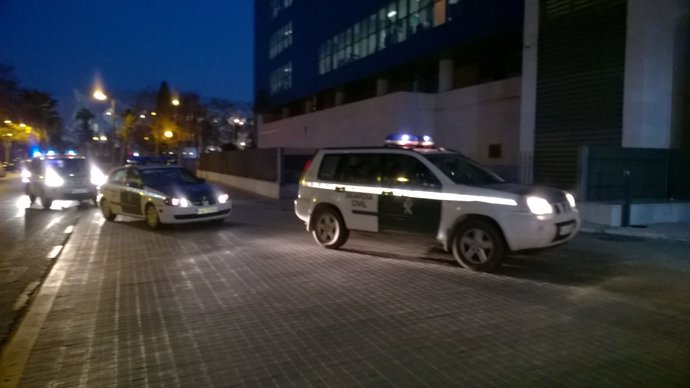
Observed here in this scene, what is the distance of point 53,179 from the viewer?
18562mm

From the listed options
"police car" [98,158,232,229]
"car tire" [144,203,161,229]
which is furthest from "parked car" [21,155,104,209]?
"car tire" [144,203,161,229]

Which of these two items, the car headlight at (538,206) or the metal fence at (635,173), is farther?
the metal fence at (635,173)

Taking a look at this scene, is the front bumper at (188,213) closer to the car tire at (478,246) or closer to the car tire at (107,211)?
the car tire at (107,211)

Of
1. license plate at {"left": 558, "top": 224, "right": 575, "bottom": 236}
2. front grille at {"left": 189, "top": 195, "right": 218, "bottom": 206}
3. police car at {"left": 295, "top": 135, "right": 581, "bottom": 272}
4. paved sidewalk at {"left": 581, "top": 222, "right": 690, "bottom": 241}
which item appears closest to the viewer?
police car at {"left": 295, "top": 135, "right": 581, "bottom": 272}

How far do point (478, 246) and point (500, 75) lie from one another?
63.9ft

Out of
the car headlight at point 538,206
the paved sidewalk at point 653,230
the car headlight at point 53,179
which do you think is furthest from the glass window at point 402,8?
the car headlight at point 538,206

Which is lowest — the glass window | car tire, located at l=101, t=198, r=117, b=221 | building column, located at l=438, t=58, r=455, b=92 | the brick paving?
the brick paving

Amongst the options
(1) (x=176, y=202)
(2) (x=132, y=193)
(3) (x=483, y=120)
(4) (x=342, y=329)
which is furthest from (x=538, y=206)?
(3) (x=483, y=120)

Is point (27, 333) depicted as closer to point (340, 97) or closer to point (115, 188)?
point (115, 188)

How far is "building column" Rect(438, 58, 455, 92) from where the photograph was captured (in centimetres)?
2750

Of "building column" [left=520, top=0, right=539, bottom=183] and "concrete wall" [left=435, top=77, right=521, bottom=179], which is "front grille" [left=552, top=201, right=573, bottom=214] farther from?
"concrete wall" [left=435, top=77, right=521, bottom=179]

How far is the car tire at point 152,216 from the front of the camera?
42.5 feet

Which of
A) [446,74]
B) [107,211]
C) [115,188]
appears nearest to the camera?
[115,188]

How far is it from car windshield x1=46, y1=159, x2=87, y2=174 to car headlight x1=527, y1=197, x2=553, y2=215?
16034mm
